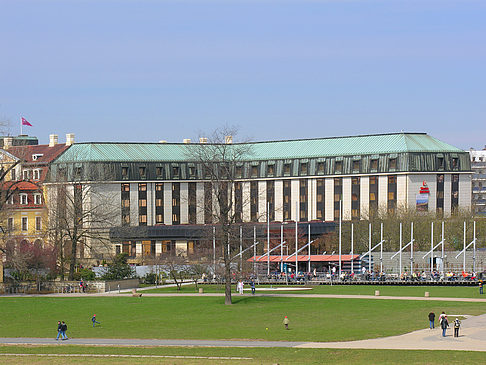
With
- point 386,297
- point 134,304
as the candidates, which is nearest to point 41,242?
point 134,304

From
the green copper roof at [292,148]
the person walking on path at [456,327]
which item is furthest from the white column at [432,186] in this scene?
the person walking on path at [456,327]

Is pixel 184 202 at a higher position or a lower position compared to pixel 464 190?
lower

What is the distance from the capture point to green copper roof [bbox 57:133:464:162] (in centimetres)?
18262

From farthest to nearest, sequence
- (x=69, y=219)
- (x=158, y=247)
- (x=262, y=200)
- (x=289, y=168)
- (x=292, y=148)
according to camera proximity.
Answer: (x=292, y=148)
(x=289, y=168)
(x=262, y=200)
(x=158, y=247)
(x=69, y=219)

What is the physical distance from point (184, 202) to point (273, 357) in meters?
132

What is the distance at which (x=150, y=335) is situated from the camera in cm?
7550

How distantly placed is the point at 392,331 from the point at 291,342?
28.9 feet

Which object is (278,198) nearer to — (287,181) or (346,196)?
(287,181)

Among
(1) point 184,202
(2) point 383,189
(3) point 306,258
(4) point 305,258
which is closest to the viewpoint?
(3) point 306,258

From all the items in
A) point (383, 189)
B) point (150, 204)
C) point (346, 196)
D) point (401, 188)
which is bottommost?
point (150, 204)

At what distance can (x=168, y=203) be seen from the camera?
632ft

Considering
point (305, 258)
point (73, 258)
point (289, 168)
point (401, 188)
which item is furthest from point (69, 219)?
point (401, 188)

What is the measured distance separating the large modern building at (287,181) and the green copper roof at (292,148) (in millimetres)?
195

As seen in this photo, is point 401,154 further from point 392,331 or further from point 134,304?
point 392,331
